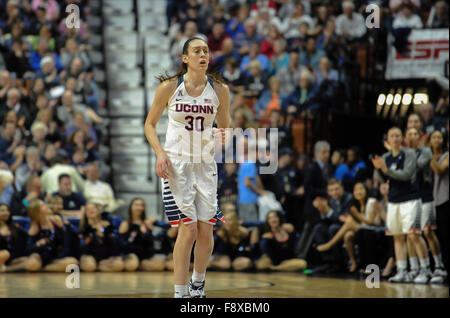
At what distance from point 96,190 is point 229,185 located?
6.48 ft

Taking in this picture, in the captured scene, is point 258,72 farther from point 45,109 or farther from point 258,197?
point 45,109

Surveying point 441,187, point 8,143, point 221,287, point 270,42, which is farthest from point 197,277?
point 270,42

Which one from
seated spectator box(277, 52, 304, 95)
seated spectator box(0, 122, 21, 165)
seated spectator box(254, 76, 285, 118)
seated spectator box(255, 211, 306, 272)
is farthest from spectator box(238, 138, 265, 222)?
seated spectator box(0, 122, 21, 165)

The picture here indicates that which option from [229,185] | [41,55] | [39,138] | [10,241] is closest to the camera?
[10,241]

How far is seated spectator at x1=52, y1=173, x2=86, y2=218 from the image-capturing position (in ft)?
34.9

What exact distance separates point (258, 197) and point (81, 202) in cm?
250

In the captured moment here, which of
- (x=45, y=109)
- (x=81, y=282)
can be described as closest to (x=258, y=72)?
(x=45, y=109)

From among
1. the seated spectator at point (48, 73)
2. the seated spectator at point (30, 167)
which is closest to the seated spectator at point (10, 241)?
the seated spectator at point (30, 167)

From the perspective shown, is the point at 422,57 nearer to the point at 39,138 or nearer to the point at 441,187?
the point at 441,187

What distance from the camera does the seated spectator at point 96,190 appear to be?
11211 millimetres

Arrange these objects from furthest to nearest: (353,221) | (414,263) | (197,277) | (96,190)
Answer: (96,190) < (353,221) < (414,263) < (197,277)

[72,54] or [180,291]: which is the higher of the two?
Answer: [72,54]

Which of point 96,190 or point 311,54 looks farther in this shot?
point 311,54

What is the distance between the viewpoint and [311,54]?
497 inches
